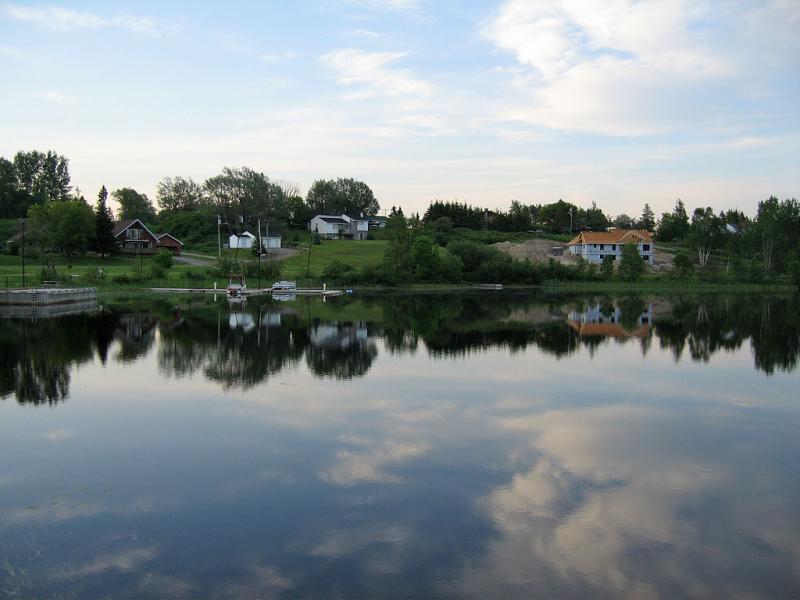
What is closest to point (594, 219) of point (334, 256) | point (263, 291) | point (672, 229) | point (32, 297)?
point (672, 229)

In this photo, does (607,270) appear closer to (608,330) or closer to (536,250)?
(536,250)

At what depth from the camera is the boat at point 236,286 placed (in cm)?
5619

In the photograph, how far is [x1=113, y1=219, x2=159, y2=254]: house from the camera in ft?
276

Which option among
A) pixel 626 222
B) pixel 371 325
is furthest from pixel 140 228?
pixel 626 222

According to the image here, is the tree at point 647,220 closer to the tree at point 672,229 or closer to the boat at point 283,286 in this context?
the tree at point 672,229

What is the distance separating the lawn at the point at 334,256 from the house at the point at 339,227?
6.90 m

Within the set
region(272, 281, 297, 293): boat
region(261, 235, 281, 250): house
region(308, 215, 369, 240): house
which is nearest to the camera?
region(272, 281, 297, 293): boat

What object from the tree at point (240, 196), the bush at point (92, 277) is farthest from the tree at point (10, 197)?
the bush at point (92, 277)

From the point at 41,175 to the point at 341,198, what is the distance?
50952 millimetres

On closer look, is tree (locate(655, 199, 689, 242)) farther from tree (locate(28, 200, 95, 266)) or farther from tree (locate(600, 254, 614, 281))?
tree (locate(28, 200, 95, 266))

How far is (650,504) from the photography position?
11117mm

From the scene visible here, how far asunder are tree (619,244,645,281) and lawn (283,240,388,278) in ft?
92.2

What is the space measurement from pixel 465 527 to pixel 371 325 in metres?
26.2

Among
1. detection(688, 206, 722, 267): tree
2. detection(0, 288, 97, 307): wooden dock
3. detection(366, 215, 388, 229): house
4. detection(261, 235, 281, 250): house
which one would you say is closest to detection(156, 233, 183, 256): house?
detection(261, 235, 281, 250): house
